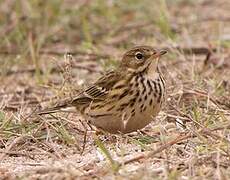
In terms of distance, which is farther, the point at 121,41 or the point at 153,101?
the point at 121,41

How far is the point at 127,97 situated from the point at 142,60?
16.1 inches

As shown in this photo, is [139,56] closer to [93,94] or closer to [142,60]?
[142,60]

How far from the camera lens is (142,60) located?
6.45 metres

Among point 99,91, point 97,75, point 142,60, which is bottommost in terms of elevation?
point 97,75

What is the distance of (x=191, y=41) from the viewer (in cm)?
972

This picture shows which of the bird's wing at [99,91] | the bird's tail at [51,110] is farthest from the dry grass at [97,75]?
the bird's wing at [99,91]

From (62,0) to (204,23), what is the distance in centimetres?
168

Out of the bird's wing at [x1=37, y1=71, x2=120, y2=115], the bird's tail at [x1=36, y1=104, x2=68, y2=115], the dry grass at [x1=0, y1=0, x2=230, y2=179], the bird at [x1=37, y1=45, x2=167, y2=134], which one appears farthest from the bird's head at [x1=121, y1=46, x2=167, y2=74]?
the bird's tail at [x1=36, y1=104, x2=68, y2=115]

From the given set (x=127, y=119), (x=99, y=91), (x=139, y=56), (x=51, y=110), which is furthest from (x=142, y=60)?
(x=51, y=110)

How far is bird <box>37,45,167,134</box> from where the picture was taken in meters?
6.03

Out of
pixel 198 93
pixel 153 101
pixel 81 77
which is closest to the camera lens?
pixel 153 101

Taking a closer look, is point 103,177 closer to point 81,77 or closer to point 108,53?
point 81,77

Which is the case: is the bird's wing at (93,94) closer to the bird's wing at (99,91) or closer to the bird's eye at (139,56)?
the bird's wing at (99,91)

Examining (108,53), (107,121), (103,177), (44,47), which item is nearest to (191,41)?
(108,53)
